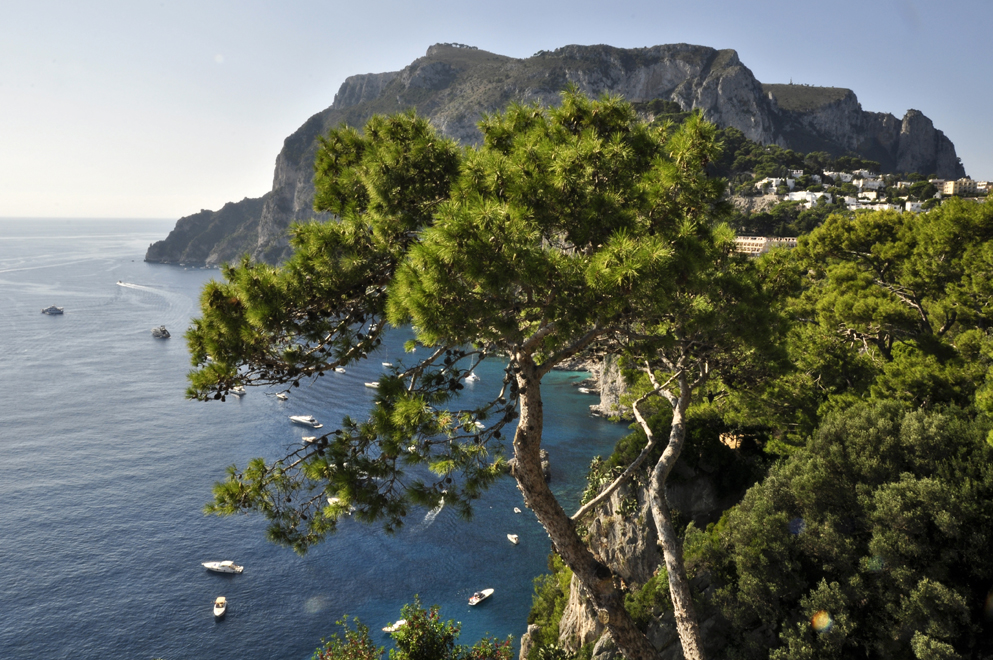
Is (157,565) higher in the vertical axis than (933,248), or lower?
lower

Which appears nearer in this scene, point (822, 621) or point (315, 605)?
point (822, 621)

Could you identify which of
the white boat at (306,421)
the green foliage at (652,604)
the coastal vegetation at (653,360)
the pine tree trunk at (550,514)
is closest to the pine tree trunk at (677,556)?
the coastal vegetation at (653,360)

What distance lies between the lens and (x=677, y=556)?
33.0 feet

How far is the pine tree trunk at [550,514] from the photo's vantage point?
6184 millimetres

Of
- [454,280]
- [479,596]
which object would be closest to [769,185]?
[479,596]

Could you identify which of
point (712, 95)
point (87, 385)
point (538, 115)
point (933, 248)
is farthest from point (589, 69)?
point (538, 115)

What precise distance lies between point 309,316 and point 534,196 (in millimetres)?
2574

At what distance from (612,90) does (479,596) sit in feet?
391

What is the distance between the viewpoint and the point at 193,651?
2152cm

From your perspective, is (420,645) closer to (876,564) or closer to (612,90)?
(876,564)

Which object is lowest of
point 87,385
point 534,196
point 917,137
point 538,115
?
point 87,385

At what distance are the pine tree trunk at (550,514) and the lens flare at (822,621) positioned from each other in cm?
612

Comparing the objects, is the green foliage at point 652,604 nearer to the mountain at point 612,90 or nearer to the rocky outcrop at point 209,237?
the mountain at point 612,90

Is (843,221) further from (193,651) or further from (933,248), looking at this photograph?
(193,651)
